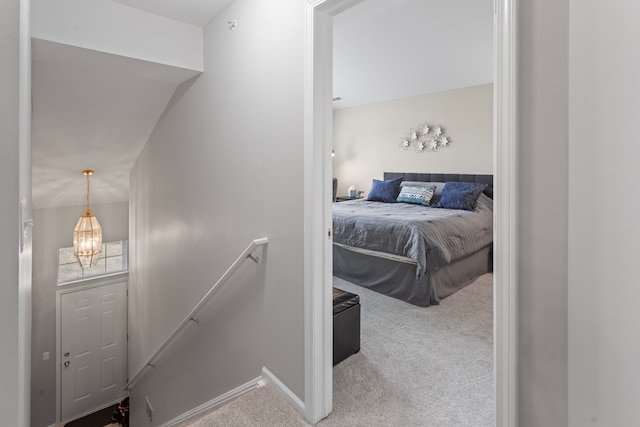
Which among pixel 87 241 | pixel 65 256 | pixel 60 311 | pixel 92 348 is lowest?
pixel 92 348

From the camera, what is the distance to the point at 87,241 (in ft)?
15.8

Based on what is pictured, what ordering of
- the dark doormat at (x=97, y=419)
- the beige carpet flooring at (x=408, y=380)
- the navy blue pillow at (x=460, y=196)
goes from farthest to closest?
the dark doormat at (x=97, y=419), the navy blue pillow at (x=460, y=196), the beige carpet flooring at (x=408, y=380)

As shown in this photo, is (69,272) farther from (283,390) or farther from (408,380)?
(408,380)

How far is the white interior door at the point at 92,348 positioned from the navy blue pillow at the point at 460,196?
5.41 m

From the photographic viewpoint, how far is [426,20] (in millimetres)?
3037

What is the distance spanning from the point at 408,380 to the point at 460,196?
2.94m

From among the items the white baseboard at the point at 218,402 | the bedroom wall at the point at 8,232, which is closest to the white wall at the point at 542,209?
the bedroom wall at the point at 8,232

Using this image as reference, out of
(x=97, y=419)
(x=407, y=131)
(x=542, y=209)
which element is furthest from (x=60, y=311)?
(x=542, y=209)

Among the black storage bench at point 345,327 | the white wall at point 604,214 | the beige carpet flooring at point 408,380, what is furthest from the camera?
the black storage bench at point 345,327

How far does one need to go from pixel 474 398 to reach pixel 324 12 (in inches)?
86.2

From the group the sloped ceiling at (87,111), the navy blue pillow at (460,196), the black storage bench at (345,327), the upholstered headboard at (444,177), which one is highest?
the sloped ceiling at (87,111)

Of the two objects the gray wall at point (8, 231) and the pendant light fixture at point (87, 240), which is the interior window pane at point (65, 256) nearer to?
the pendant light fixture at point (87, 240)

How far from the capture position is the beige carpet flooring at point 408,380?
1818 millimetres

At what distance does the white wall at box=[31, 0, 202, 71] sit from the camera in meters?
2.24
